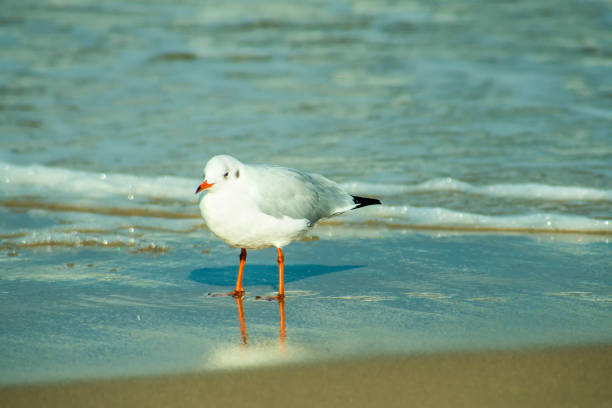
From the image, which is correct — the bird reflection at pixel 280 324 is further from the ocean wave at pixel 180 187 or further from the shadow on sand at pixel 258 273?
the ocean wave at pixel 180 187

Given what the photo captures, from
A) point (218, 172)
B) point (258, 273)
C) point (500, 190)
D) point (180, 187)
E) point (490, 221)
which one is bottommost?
point (258, 273)

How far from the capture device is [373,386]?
3.30 meters

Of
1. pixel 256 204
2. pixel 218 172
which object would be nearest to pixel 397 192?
pixel 256 204

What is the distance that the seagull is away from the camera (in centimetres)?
449

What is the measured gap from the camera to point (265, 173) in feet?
15.7

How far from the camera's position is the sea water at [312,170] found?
404cm

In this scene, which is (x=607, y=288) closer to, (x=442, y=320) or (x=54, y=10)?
(x=442, y=320)

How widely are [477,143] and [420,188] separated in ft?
6.44

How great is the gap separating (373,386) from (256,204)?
160cm

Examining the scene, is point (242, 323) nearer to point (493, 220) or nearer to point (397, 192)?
point (493, 220)

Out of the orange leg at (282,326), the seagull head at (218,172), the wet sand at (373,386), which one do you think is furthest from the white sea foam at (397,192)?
the wet sand at (373,386)

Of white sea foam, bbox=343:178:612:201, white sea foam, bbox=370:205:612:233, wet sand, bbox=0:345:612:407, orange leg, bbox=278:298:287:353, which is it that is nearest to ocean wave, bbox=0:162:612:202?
white sea foam, bbox=343:178:612:201

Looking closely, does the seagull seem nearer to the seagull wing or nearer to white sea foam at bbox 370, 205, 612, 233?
the seagull wing

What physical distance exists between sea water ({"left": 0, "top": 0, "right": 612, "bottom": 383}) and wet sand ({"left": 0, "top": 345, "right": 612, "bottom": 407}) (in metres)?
0.15
